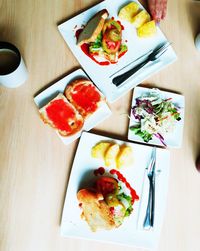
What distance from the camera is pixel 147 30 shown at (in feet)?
3.50

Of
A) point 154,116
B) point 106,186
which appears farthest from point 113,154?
point 154,116

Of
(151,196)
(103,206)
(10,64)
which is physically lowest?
(151,196)

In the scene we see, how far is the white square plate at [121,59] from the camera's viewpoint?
1.02 meters

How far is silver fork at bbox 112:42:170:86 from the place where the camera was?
1.02 metres

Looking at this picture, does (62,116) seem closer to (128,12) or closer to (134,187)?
(134,187)

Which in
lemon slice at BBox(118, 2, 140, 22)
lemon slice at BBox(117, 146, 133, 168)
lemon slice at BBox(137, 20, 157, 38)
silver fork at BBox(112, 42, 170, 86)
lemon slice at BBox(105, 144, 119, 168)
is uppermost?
lemon slice at BBox(118, 2, 140, 22)

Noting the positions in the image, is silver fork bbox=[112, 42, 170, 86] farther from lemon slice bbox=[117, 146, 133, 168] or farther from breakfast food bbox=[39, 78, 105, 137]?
lemon slice bbox=[117, 146, 133, 168]

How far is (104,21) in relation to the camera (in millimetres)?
1045

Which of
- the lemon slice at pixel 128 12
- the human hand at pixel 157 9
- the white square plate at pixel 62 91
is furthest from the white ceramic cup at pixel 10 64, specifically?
the human hand at pixel 157 9

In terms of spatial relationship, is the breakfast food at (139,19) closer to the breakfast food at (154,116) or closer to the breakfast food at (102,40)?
the breakfast food at (102,40)

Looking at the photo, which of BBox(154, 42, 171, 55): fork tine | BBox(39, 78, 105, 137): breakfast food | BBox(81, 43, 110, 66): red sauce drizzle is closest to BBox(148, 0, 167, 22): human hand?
BBox(154, 42, 171, 55): fork tine

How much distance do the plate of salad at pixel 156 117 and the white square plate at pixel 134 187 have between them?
4 cm

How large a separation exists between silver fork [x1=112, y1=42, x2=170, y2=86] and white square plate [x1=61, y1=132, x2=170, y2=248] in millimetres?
229

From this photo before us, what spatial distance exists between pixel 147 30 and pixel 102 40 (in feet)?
0.61
